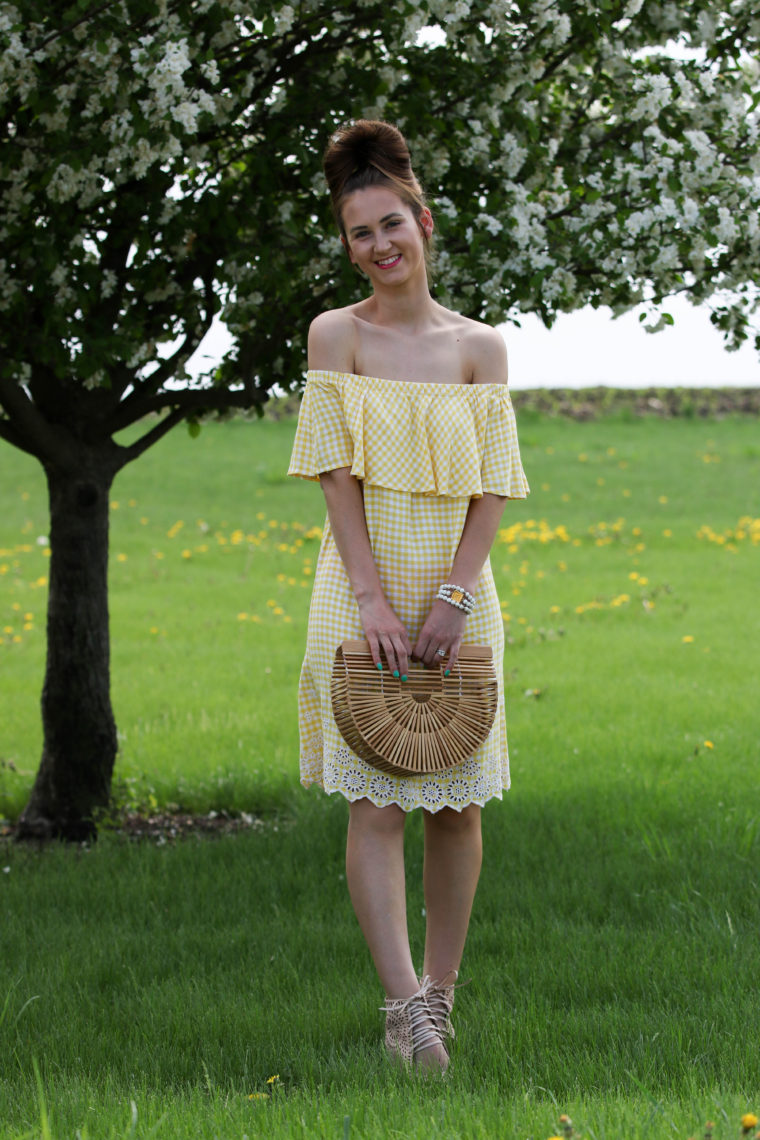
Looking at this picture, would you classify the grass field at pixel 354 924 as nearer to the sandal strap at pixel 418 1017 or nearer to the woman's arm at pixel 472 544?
the sandal strap at pixel 418 1017

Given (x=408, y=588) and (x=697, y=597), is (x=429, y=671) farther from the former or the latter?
(x=697, y=597)

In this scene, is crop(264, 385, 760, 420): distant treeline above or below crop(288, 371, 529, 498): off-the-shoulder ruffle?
above

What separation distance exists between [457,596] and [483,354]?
2.46ft

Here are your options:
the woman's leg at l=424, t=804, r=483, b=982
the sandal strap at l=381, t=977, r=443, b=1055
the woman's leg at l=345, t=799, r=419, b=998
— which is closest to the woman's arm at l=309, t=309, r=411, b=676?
the woman's leg at l=345, t=799, r=419, b=998

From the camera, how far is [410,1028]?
3543 mm

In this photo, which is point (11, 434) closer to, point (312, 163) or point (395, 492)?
point (312, 163)

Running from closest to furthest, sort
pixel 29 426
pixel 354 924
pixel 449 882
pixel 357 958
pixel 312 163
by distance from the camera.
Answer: pixel 449 882
pixel 357 958
pixel 354 924
pixel 312 163
pixel 29 426

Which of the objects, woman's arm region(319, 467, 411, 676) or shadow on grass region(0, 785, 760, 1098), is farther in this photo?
shadow on grass region(0, 785, 760, 1098)

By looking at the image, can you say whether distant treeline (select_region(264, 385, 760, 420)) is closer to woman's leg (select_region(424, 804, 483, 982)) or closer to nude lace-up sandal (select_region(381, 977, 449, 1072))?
woman's leg (select_region(424, 804, 483, 982))

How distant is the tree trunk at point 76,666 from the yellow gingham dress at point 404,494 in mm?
3369

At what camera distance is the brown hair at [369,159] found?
360 cm

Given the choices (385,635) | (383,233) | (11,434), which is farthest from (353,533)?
(11,434)

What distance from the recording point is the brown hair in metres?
3.60

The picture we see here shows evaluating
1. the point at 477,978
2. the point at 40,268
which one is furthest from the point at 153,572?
the point at 477,978
